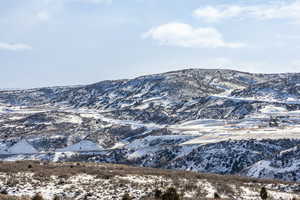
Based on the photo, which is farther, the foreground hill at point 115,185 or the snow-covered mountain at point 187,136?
the snow-covered mountain at point 187,136

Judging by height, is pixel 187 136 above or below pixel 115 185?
below

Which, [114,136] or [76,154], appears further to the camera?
[114,136]

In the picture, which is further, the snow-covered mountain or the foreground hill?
the snow-covered mountain

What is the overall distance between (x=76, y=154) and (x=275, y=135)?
55151mm

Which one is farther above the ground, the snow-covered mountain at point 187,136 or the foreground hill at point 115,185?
the foreground hill at point 115,185

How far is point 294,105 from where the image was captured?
156875 mm

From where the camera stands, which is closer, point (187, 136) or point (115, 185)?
point (115, 185)

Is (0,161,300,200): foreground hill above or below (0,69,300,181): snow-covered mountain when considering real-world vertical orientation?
above

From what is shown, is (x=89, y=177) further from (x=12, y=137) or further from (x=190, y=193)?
(x=12, y=137)

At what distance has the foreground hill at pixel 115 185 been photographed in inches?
1149

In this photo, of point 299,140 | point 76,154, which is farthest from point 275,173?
point 76,154

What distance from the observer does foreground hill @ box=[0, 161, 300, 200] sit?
95.8 feet

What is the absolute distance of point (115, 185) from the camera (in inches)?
1231

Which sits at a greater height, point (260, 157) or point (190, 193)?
point (190, 193)
